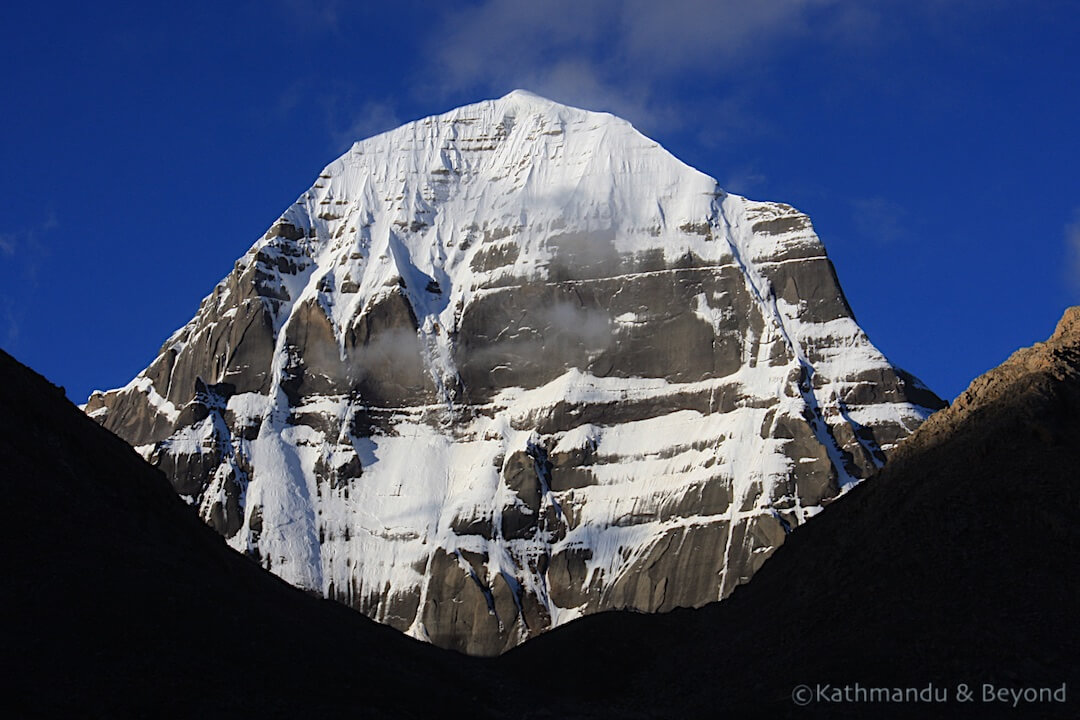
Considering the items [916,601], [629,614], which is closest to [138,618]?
[916,601]

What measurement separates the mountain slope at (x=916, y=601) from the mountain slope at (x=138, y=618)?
41.1ft

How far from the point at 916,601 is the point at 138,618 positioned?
38711 millimetres

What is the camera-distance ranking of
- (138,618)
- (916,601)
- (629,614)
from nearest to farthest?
(138,618), (916,601), (629,614)

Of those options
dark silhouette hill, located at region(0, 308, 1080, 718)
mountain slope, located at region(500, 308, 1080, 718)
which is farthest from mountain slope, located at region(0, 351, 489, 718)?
mountain slope, located at region(500, 308, 1080, 718)

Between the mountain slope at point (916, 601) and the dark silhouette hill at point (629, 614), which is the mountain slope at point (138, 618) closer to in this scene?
the dark silhouette hill at point (629, 614)

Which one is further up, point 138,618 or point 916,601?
point 916,601

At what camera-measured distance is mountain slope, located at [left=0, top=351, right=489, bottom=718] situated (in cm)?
6612

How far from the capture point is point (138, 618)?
Answer: 71.7 m

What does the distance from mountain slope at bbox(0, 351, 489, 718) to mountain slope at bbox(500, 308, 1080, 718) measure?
12538 mm

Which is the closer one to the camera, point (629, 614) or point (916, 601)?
point (916, 601)

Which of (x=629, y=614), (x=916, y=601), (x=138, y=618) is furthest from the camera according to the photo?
(x=629, y=614)

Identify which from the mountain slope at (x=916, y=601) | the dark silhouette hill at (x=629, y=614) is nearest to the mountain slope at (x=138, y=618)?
the dark silhouette hill at (x=629, y=614)

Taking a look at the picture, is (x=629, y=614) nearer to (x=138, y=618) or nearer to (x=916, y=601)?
(x=916, y=601)

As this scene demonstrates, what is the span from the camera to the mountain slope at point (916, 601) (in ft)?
259
